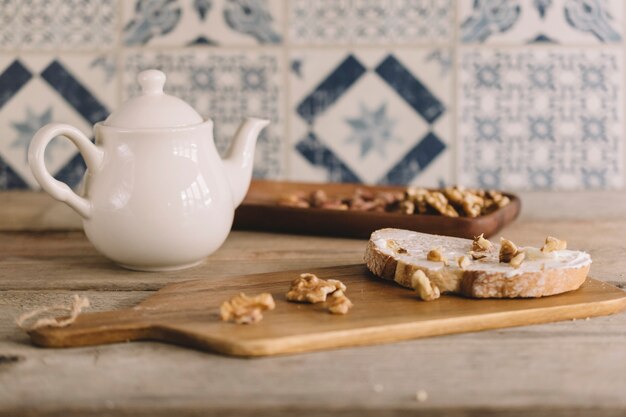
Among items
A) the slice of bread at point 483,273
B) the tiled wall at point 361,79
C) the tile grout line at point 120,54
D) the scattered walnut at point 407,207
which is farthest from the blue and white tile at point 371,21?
the slice of bread at point 483,273

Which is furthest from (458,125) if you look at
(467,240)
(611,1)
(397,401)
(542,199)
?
(397,401)

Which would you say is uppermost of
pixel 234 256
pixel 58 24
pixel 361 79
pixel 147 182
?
pixel 58 24

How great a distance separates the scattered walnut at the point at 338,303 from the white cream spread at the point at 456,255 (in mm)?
101

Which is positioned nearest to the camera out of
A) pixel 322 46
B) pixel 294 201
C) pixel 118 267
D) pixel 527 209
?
pixel 118 267

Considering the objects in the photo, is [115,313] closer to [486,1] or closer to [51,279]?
[51,279]

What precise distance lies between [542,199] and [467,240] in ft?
1.53

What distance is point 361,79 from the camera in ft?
4.84

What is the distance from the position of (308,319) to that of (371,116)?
0.79 meters

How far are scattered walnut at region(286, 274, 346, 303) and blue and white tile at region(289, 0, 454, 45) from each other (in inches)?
28.3

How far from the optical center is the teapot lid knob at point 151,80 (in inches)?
37.7

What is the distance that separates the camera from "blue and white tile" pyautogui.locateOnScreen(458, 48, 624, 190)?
4.80ft

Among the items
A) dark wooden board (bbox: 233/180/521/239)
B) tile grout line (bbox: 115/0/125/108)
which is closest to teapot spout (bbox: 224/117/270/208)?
dark wooden board (bbox: 233/180/521/239)

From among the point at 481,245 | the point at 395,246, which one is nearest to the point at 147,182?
the point at 395,246

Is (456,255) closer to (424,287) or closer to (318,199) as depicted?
(424,287)
